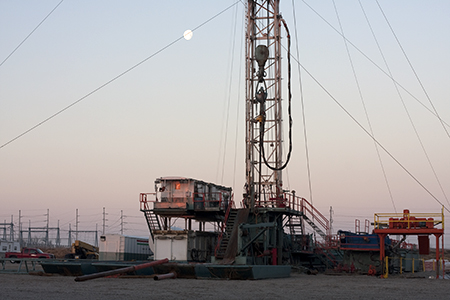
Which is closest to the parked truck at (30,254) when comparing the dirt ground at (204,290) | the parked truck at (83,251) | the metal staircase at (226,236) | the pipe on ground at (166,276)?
the parked truck at (83,251)

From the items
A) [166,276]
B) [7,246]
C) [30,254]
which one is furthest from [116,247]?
[166,276]

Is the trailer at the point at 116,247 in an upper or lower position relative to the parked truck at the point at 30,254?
upper

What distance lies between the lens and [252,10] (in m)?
37.5

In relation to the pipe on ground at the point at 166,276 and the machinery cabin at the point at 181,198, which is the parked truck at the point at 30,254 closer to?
the machinery cabin at the point at 181,198

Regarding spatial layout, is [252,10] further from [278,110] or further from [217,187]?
[217,187]

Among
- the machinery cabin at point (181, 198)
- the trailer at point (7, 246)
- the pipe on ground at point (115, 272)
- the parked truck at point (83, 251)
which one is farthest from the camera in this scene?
the trailer at point (7, 246)

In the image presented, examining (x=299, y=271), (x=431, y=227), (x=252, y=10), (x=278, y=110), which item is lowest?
(x=299, y=271)

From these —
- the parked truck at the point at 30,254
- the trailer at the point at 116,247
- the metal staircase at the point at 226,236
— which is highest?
the metal staircase at the point at 226,236

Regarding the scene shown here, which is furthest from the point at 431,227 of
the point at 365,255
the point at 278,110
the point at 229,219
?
the point at 278,110

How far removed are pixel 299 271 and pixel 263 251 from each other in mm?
2371

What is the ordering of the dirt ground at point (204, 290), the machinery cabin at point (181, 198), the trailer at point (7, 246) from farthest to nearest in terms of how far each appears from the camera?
the trailer at point (7, 246), the machinery cabin at point (181, 198), the dirt ground at point (204, 290)

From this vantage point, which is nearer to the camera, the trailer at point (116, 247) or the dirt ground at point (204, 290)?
the dirt ground at point (204, 290)

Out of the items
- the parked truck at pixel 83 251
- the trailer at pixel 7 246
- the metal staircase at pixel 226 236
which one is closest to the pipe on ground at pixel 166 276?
the metal staircase at pixel 226 236

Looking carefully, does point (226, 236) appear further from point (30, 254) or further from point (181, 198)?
point (30, 254)
